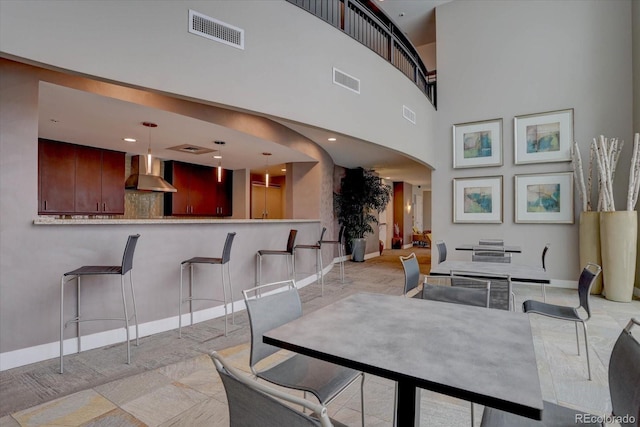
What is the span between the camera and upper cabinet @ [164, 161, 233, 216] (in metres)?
7.13

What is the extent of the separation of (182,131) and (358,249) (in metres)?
5.71

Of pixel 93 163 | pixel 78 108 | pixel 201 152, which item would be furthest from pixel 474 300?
pixel 93 163

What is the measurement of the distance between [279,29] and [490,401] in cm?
386

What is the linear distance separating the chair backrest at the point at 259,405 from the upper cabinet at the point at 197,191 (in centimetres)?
683

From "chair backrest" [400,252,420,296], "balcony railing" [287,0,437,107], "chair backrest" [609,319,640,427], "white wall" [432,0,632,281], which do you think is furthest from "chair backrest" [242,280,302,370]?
"white wall" [432,0,632,281]

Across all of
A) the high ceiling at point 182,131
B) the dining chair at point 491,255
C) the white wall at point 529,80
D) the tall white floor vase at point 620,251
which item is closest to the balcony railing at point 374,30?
the white wall at point 529,80

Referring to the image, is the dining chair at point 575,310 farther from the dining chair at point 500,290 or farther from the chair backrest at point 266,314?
the chair backrest at point 266,314

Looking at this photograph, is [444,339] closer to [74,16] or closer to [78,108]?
[74,16]

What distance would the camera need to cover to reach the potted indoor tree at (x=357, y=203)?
870 centimetres

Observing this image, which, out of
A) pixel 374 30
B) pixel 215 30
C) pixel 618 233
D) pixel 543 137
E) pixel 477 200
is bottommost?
pixel 618 233

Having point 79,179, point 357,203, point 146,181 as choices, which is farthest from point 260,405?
point 357,203

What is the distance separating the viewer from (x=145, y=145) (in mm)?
5578

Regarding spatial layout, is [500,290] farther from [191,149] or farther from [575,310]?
[191,149]

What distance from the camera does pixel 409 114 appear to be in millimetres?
5848
